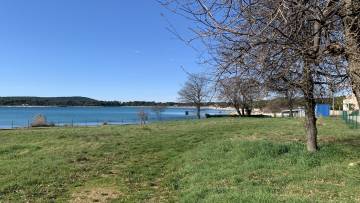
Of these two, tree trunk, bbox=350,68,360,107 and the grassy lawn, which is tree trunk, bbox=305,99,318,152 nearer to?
the grassy lawn

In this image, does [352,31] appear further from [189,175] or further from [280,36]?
[189,175]

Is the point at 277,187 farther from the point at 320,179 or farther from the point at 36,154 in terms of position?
the point at 36,154

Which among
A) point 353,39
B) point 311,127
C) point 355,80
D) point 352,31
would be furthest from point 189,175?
point 353,39

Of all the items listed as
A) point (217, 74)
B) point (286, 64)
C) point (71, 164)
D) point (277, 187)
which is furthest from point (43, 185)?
point (286, 64)

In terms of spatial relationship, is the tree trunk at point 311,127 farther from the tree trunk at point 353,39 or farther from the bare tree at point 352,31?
the bare tree at point 352,31

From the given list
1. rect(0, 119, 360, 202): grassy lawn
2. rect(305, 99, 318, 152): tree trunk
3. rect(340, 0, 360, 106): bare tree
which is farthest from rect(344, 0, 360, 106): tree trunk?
rect(305, 99, 318, 152): tree trunk

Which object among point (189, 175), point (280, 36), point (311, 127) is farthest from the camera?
point (311, 127)

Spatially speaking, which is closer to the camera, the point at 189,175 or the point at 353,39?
the point at 353,39

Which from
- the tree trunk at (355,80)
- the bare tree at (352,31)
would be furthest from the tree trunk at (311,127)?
the bare tree at (352,31)

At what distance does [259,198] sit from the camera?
29.4 feet

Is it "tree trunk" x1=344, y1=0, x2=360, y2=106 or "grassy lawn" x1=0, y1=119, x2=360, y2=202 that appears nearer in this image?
"tree trunk" x1=344, y1=0, x2=360, y2=106

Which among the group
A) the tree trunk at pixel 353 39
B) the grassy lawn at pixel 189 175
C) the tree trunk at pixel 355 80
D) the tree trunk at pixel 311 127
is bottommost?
the grassy lawn at pixel 189 175

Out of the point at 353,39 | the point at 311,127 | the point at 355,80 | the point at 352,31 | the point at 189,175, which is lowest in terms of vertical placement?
the point at 189,175

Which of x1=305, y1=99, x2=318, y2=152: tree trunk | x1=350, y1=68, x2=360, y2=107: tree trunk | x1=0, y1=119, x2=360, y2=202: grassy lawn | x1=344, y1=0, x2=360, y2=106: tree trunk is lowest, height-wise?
x1=0, y1=119, x2=360, y2=202: grassy lawn
